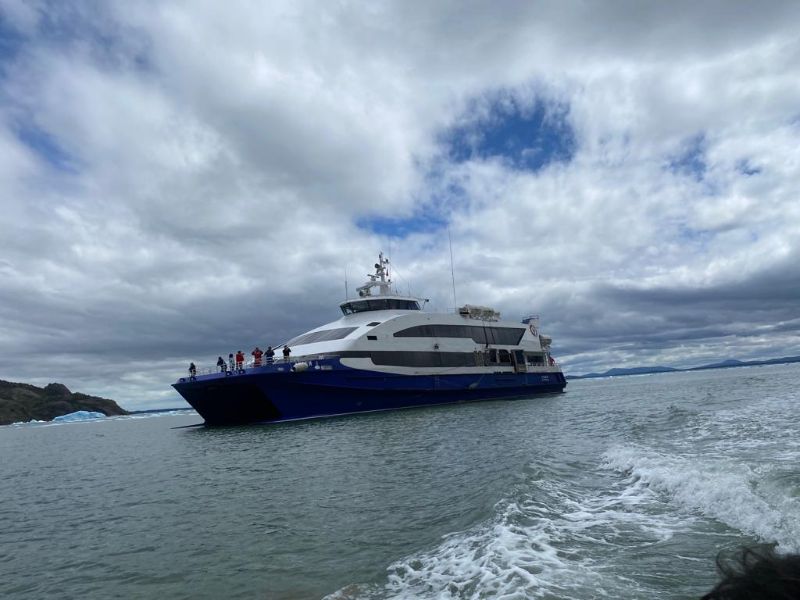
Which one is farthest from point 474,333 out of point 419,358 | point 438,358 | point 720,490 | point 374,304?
point 720,490

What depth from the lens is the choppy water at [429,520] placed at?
5703 millimetres

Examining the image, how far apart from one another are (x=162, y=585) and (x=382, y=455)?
8471mm

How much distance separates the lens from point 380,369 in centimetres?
3098

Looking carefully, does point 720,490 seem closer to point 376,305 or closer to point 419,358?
point 419,358

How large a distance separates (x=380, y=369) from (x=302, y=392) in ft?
17.7

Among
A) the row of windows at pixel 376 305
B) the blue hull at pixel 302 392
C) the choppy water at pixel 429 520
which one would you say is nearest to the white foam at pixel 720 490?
the choppy water at pixel 429 520

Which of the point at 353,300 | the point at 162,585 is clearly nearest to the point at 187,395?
the point at 353,300

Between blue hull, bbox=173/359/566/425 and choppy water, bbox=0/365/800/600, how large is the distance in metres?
10.8

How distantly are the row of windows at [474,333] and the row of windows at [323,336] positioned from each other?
3182 millimetres

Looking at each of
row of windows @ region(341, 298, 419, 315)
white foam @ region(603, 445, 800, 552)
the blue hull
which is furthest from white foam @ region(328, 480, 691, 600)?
row of windows @ region(341, 298, 419, 315)

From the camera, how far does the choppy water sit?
570 cm

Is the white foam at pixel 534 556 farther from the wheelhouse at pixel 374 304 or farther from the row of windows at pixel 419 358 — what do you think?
the wheelhouse at pixel 374 304

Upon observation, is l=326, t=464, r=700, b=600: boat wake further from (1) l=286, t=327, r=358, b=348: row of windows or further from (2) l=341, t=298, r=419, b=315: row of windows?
(2) l=341, t=298, r=419, b=315: row of windows

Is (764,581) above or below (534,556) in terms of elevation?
above
